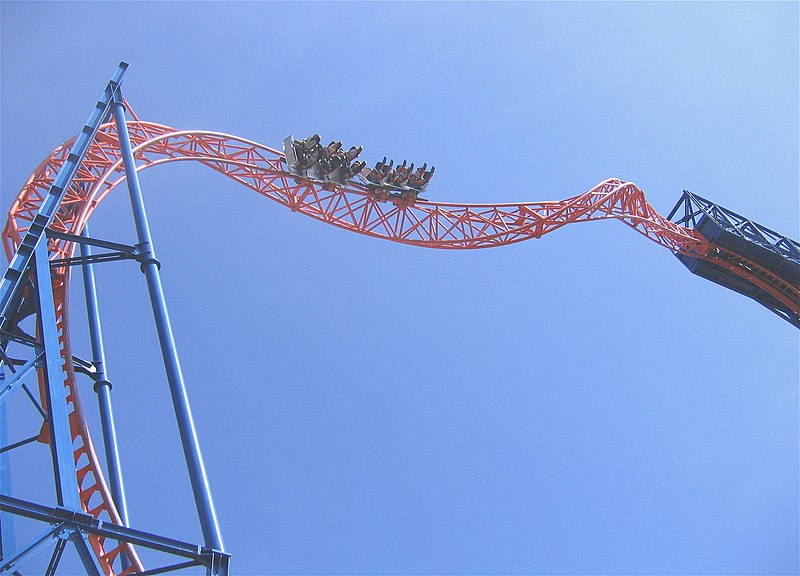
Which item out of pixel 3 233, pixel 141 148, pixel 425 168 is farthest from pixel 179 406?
pixel 425 168

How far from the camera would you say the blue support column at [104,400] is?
14.3 metres

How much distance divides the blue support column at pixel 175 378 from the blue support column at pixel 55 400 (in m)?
1.18

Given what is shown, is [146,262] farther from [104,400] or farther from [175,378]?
[104,400]

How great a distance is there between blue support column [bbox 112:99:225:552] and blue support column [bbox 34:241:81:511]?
3.88 ft

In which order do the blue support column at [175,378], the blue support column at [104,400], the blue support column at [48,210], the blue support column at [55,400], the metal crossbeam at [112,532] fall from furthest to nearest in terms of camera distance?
the blue support column at [104,400] < the blue support column at [48,210] < the blue support column at [175,378] < the blue support column at [55,400] < the metal crossbeam at [112,532]

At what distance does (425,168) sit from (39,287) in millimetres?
12191

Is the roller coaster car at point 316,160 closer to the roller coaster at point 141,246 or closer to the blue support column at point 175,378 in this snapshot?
the roller coaster at point 141,246

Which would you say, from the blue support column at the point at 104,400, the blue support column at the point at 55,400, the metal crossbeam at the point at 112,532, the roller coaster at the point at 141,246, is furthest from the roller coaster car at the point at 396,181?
the metal crossbeam at the point at 112,532

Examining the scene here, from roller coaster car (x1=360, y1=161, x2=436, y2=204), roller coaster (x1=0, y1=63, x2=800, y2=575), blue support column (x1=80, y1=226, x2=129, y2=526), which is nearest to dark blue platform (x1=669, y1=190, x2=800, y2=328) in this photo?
roller coaster (x1=0, y1=63, x2=800, y2=575)

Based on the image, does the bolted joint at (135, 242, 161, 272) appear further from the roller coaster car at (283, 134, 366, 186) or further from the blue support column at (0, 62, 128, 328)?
the roller coaster car at (283, 134, 366, 186)

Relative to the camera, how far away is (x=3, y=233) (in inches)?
629

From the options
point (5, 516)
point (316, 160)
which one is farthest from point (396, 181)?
point (5, 516)

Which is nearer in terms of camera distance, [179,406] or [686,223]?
[179,406]

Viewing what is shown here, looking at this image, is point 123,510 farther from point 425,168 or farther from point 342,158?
point 425,168
